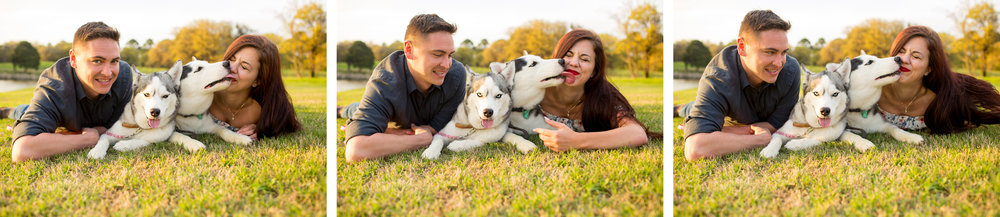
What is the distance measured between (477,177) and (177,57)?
65.4 inches

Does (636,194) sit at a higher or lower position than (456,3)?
lower

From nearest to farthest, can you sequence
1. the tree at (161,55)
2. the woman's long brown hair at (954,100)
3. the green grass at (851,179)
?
the green grass at (851,179) → the woman's long brown hair at (954,100) → the tree at (161,55)

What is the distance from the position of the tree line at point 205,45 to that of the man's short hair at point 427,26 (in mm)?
511

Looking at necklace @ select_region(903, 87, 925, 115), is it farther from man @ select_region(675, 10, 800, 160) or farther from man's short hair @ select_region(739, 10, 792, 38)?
man's short hair @ select_region(739, 10, 792, 38)

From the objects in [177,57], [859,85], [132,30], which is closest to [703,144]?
[859,85]

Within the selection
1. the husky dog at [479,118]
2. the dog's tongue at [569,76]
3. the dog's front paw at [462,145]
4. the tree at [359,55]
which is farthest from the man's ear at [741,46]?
the tree at [359,55]

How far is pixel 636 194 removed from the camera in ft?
9.96

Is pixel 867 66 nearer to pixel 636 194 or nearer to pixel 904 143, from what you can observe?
pixel 904 143

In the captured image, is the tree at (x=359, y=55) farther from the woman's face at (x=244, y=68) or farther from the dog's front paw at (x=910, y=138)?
the dog's front paw at (x=910, y=138)

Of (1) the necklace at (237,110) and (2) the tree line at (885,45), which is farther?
(1) the necklace at (237,110)

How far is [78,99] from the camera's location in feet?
11.1

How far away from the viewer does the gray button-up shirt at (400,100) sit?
320 centimetres

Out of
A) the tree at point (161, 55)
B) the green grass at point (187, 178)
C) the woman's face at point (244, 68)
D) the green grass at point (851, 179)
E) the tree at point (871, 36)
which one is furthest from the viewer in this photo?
the woman's face at point (244, 68)

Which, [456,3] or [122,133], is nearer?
[456,3]
